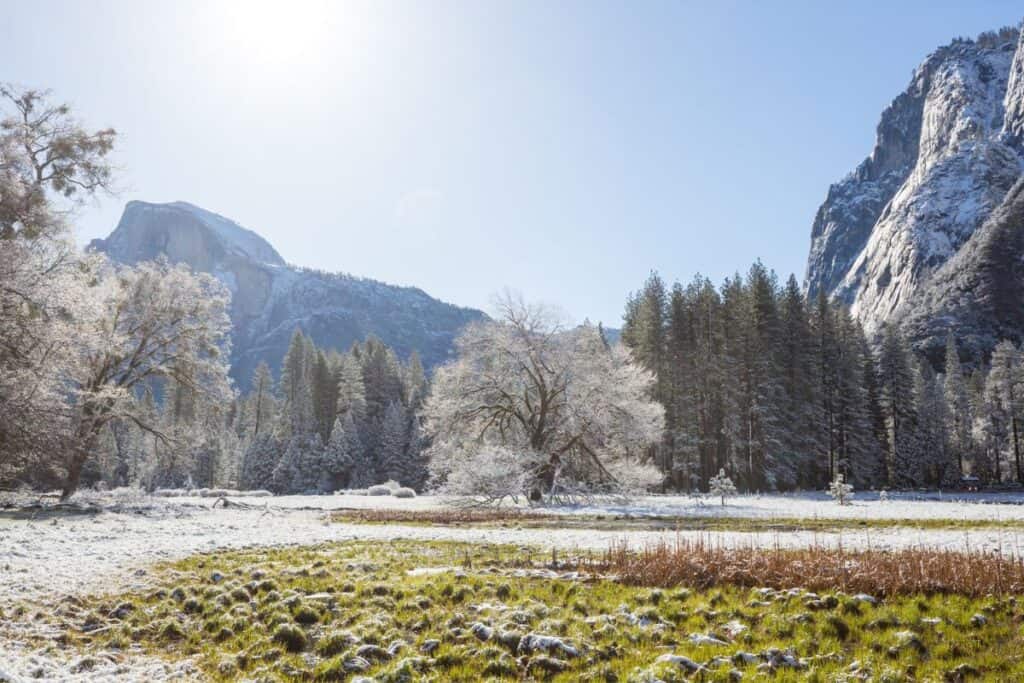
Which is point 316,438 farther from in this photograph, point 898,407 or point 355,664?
point 355,664

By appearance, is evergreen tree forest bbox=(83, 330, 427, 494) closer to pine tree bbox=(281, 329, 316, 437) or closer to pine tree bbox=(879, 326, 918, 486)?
pine tree bbox=(281, 329, 316, 437)

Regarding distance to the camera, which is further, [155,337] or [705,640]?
[155,337]

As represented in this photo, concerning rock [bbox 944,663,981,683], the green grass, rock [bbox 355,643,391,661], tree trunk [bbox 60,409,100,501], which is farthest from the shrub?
tree trunk [bbox 60,409,100,501]

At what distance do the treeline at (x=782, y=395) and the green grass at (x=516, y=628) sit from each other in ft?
138

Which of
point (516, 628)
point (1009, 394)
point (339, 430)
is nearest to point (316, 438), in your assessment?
point (339, 430)

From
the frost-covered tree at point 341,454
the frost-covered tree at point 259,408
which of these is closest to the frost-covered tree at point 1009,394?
the frost-covered tree at point 341,454

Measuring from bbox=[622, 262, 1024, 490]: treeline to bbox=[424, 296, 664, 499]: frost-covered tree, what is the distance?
16.9 meters

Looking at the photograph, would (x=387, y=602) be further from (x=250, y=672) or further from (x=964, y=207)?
(x=964, y=207)

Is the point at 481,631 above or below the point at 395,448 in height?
below

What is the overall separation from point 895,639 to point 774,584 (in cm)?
242

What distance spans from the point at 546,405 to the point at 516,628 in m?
26.7

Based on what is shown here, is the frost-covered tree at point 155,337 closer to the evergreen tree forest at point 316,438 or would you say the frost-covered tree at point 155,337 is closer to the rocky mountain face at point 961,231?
the evergreen tree forest at point 316,438

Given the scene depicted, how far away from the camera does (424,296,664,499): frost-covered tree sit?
109 ft

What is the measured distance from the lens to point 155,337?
30188 mm
